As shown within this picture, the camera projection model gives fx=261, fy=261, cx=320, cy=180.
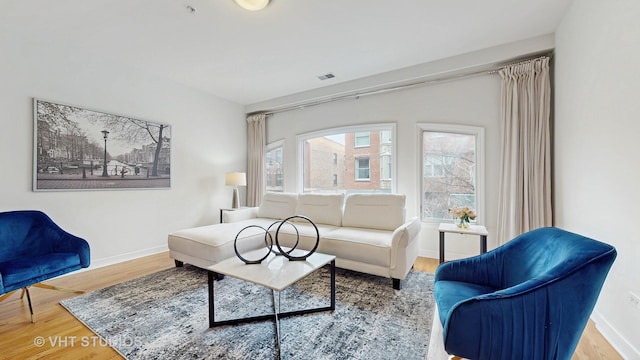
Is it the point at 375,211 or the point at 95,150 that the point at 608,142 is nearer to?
the point at 375,211

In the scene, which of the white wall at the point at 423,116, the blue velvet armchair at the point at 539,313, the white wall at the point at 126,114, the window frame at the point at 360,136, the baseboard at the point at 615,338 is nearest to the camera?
the blue velvet armchair at the point at 539,313

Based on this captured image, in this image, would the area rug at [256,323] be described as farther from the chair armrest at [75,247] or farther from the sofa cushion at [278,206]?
the sofa cushion at [278,206]

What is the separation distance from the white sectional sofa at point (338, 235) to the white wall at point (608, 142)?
1348 mm

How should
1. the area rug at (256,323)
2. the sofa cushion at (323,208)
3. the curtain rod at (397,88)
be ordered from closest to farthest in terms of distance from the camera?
1. the area rug at (256,323)
2. the curtain rod at (397,88)
3. the sofa cushion at (323,208)

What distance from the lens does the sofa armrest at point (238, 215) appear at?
369 centimetres

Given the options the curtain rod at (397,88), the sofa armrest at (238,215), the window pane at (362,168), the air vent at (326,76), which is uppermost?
the air vent at (326,76)

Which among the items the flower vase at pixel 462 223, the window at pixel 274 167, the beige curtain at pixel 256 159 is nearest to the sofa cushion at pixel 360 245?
the flower vase at pixel 462 223

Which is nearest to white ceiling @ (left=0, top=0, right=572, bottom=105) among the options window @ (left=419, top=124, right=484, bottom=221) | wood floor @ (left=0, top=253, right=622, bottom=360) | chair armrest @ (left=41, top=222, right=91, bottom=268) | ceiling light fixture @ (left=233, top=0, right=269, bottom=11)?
ceiling light fixture @ (left=233, top=0, right=269, bottom=11)

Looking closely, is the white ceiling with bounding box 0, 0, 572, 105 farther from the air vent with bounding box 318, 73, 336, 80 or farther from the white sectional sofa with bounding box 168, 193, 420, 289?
the white sectional sofa with bounding box 168, 193, 420, 289

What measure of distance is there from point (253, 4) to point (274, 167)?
320cm

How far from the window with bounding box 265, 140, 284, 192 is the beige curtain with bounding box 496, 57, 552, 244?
3454mm

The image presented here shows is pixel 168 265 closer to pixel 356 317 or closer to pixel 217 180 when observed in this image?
pixel 217 180

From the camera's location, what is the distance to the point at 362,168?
4.20 metres

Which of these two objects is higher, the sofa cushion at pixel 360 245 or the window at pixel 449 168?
the window at pixel 449 168
